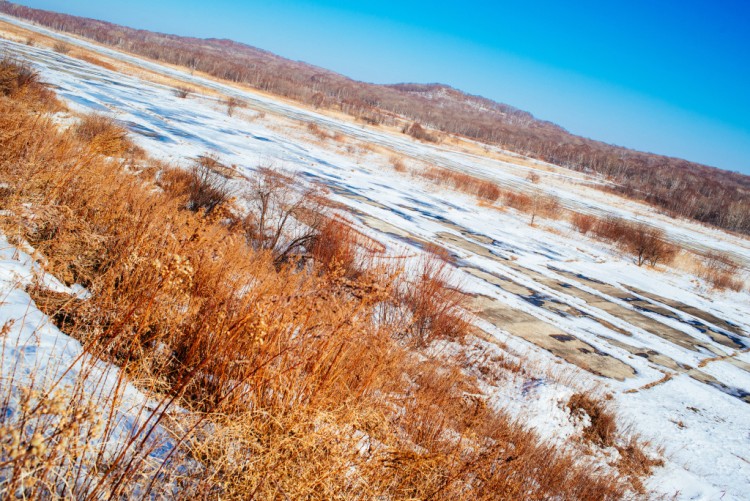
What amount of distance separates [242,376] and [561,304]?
34.2 ft

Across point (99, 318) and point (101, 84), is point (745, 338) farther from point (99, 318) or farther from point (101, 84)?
point (101, 84)

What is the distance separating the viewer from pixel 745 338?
1194 centimetres

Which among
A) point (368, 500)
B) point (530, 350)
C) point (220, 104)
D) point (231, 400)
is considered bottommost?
point (530, 350)

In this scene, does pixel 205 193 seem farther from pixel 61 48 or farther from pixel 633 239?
pixel 61 48

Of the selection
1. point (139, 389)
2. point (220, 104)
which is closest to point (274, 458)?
point (139, 389)

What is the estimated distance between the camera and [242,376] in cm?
253

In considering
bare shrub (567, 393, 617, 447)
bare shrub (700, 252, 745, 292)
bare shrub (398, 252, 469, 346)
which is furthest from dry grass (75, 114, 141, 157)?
bare shrub (700, 252, 745, 292)

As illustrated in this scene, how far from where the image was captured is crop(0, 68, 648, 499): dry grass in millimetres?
1930

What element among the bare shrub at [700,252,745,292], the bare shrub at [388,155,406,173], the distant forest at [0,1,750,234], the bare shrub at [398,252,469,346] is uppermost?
the distant forest at [0,1,750,234]

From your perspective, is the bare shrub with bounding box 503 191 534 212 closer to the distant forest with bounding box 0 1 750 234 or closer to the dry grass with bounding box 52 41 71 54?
the distant forest with bounding box 0 1 750 234

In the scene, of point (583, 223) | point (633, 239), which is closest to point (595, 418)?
point (633, 239)

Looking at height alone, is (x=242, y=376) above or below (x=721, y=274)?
below

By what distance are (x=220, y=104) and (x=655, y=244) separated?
3447 cm

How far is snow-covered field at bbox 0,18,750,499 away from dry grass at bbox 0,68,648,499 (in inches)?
27.1
